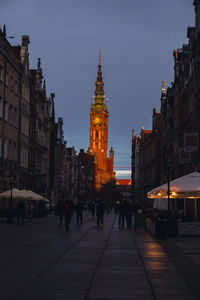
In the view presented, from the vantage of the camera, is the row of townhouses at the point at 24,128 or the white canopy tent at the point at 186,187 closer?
the white canopy tent at the point at 186,187

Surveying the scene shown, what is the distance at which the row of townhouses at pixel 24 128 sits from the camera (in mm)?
46656

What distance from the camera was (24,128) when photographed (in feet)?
190

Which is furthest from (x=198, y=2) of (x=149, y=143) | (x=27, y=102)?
(x=149, y=143)

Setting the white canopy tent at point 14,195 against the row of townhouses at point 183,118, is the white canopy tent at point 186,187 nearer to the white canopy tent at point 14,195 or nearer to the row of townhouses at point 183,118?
the row of townhouses at point 183,118

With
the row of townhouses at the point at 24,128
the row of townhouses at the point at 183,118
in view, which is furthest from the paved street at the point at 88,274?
the row of townhouses at the point at 24,128

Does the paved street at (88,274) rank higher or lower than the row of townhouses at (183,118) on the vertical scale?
lower

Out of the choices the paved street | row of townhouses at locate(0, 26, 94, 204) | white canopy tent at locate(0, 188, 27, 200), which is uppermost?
row of townhouses at locate(0, 26, 94, 204)

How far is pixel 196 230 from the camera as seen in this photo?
24.6 m

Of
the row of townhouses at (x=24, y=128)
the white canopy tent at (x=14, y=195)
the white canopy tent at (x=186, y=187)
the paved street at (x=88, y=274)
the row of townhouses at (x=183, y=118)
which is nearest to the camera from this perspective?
the paved street at (x=88, y=274)

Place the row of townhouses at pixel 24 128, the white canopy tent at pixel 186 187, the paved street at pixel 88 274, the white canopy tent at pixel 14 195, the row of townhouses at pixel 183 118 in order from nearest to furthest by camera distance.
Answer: the paved street at pixel 88 274 → the white canopy tent at pixel 186 187 → the row of townhouses at pixel 183 118 → the white canopy tent at pixel 14 195 → the row of townhouses at pixel 24 128

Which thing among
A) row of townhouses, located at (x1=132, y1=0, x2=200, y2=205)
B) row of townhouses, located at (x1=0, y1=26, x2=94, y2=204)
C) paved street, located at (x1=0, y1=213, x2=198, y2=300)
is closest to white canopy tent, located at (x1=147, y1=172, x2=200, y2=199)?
row of townhouses, located at (x1=132, y1=0, x2=200, y2=205)

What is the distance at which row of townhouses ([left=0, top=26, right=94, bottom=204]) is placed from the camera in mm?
46656

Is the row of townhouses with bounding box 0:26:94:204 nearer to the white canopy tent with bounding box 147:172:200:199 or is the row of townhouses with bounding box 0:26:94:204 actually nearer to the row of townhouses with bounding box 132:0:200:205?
the row of townhouses with bounding box 132:0:200:205

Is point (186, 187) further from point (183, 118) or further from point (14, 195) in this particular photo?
point (183, 118)
